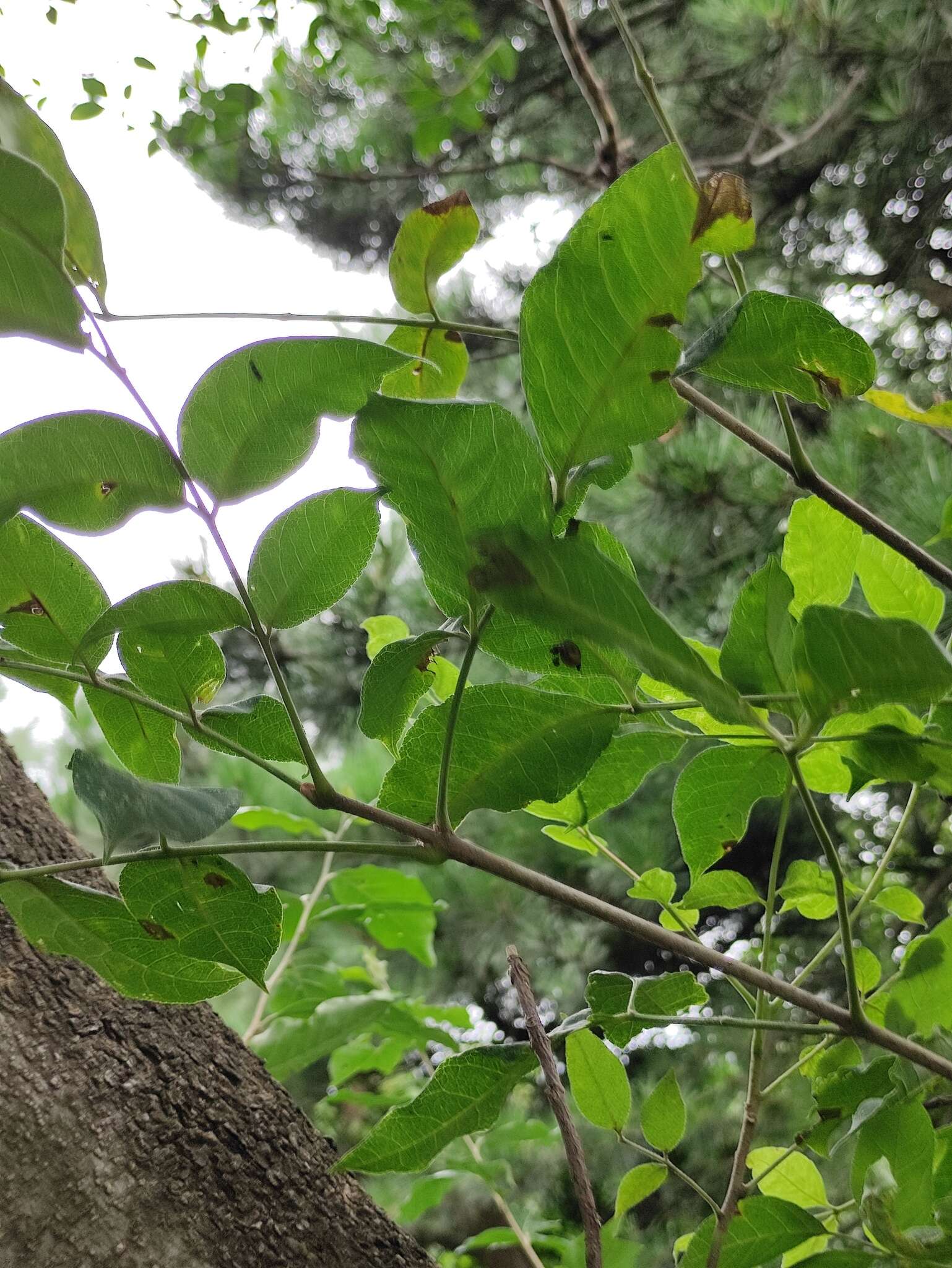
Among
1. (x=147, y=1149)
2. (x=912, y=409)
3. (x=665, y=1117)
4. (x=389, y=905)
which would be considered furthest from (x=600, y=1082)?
(x=389, y=905)

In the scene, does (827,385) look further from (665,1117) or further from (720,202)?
(665,1117)

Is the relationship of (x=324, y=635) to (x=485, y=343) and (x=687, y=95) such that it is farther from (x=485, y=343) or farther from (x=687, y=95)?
(x=687, y=95)

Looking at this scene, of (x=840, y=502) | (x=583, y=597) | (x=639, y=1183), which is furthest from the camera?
(x=639, y=1183)

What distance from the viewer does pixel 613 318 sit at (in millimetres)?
180

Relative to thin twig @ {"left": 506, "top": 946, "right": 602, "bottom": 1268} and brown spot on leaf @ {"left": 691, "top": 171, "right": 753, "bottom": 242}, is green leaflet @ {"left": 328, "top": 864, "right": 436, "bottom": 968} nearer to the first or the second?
thin twig @ {"left": 506, "top": 946, "right": 602, "bottom": 1268}

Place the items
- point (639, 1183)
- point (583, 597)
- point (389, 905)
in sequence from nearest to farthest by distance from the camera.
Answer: point (583, 597) < point (639, 1183) < point (389, 905)

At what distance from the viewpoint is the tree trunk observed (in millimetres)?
277

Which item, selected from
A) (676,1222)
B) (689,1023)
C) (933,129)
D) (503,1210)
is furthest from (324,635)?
(689,1023)

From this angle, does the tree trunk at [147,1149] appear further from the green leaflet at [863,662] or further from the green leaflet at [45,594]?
the green leaflet at [863,662]

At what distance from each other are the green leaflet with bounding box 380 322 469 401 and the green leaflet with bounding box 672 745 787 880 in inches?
6.0

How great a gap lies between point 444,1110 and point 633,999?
65mm

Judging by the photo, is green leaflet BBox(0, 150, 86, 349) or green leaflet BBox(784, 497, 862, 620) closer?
green leaflet BBox(0, 150, 86, 349)

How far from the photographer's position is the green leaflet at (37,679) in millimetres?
256

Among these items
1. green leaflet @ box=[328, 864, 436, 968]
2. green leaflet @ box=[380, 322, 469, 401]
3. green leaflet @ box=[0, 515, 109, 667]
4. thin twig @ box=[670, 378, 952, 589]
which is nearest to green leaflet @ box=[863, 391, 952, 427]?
thin twig @ box=[670, 378, 952, 589]
